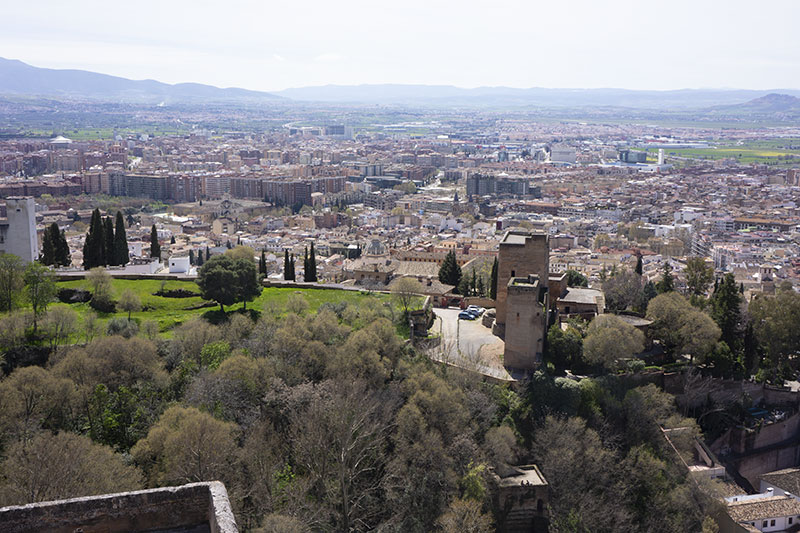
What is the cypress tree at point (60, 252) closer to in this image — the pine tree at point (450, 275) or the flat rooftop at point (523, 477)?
the pine tree at point (450, 275)

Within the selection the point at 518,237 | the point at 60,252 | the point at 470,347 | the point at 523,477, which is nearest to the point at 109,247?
the point at 60,252

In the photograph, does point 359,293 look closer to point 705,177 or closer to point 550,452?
point 550,452

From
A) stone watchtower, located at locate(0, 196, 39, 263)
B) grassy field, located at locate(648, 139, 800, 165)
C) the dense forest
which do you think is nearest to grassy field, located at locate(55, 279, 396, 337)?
the dense forest

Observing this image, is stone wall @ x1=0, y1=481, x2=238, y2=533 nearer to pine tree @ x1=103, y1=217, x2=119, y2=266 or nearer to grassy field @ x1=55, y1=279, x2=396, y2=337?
grassy field @ x1=55, y1=279, x2=396, y2=337

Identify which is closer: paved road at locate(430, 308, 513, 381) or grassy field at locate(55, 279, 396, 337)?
paved road at locate(430, 308, 513, 381)

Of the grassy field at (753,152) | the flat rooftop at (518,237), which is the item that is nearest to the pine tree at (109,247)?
the flat rooftop at (518,237)

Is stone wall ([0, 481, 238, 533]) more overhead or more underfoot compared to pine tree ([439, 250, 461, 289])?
more overhead
